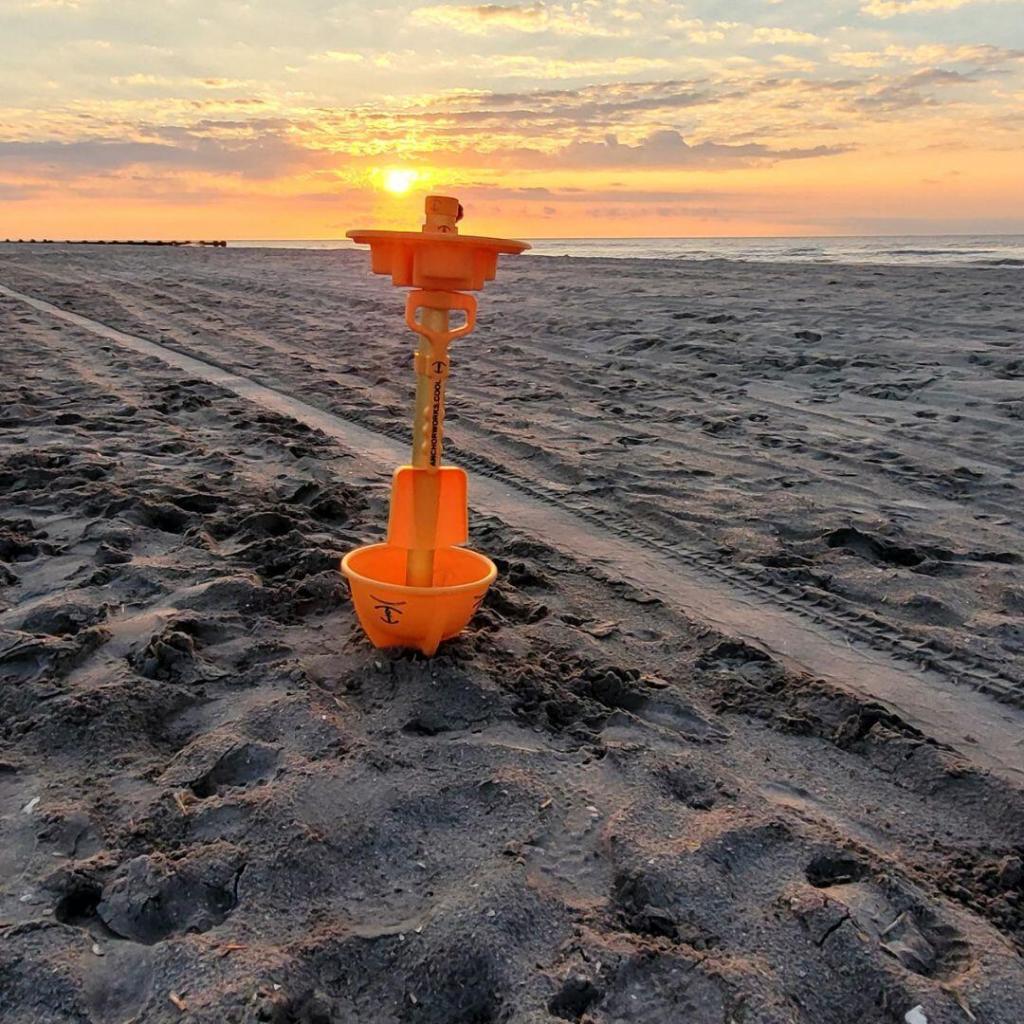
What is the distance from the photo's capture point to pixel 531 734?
2334 millimetres

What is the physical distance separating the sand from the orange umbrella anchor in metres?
0.18

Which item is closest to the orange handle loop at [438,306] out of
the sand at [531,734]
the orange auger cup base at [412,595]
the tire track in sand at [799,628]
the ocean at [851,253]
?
the orange auger cup base at [412,595]

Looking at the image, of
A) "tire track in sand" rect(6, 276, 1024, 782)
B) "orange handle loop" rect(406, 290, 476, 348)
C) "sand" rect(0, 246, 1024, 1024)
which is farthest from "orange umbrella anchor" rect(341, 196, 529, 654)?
"tire track in sand" rect(6, 276, 1024, 782)

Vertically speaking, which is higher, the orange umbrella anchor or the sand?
the orange umbrella anchor

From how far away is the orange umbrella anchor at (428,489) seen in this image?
2148 millimetres

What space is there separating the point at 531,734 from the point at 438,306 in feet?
3.54

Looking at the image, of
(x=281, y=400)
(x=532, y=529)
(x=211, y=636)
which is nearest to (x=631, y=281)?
(x=281, y=400)

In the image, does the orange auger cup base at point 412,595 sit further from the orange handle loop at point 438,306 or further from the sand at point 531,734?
the orange handle loop at point 438,306

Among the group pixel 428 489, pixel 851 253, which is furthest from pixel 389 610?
pixel 851 253

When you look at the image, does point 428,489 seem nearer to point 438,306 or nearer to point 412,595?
point 412,595

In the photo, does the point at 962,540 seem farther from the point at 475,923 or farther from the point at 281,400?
the point at 281,400

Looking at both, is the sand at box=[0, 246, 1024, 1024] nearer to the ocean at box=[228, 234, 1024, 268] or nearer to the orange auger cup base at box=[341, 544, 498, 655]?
the orange auger cup base at box=[341, 544, 498, 655]

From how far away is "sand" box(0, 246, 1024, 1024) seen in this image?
5.40ft

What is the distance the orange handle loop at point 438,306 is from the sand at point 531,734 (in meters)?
0.89
